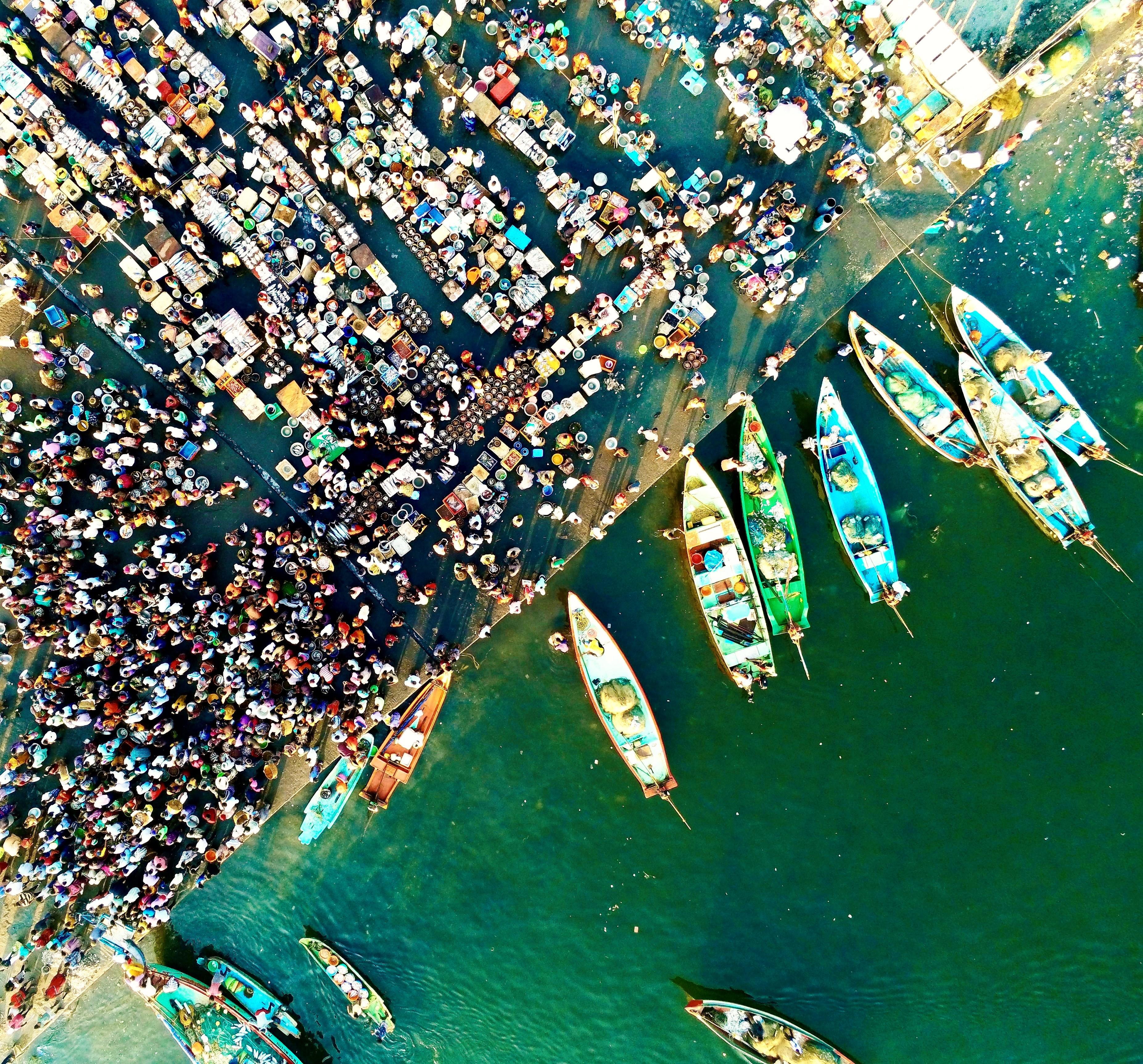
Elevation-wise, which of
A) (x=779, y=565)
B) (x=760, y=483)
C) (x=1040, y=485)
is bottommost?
(x=779, y=565)

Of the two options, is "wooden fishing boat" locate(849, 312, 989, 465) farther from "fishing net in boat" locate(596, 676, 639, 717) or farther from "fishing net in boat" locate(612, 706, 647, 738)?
"fishing net in boat" locate(612, 706, 647, 738)

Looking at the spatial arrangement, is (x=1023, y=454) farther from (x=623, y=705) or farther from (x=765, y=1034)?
(x=765, y=1034)

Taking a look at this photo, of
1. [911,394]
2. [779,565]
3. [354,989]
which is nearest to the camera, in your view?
[911,394]

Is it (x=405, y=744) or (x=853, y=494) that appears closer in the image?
(x=853, y=494)

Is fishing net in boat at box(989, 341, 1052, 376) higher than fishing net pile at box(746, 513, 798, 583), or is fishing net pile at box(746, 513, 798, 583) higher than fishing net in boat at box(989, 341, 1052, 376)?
fishing net in boat at box(989, 341, 1052, 376)

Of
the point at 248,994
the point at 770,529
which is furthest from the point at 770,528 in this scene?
the point at 248,994

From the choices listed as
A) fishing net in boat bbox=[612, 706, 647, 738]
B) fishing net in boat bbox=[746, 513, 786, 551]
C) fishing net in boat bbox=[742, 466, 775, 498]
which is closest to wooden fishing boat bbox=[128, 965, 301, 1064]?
fishing net in boat bbox=[612, 706, 647, 738]

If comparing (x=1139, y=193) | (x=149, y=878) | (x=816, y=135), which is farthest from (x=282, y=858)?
(x=1139, y=193)
